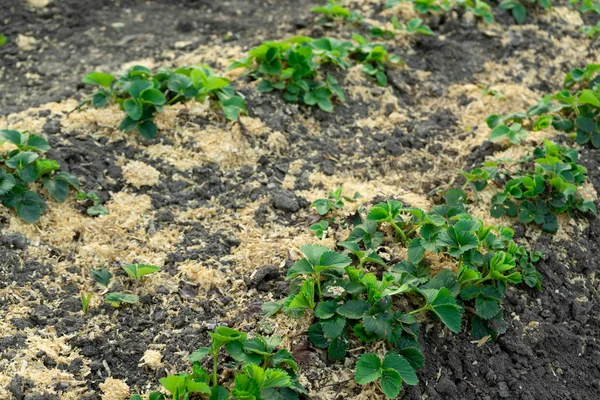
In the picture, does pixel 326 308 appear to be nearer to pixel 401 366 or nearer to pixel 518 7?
pixel 401 366

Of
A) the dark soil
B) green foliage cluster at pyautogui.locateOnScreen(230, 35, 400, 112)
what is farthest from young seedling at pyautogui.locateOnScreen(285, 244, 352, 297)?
green foliage cluster at pyautogui.locateOnScreen(230, 35, 400, 112)

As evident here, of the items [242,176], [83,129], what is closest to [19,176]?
[83,129]

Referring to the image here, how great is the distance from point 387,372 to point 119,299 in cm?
116

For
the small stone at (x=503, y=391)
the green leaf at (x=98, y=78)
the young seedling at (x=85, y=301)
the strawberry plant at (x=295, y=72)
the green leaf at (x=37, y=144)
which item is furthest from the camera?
the strawberry plant at (x=295, y=72)

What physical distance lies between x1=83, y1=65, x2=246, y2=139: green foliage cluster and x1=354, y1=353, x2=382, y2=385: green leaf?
1.73 m

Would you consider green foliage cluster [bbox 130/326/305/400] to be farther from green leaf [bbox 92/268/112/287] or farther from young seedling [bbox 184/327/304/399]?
green leaf [bbox 92/268/112/287]

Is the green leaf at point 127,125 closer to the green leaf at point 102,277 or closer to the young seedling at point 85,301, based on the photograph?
the green leaf at point 102,277

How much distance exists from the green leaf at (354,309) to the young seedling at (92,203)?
1.39 m

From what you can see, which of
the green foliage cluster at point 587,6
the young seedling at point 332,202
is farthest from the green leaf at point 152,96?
the green foliage cluster at point 587,6

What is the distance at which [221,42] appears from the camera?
510cm

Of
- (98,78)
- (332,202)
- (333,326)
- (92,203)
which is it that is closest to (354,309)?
(333,326)

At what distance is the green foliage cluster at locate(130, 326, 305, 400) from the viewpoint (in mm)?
2367

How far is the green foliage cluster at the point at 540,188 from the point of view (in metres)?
3.36

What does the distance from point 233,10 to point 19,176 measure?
2853mm
